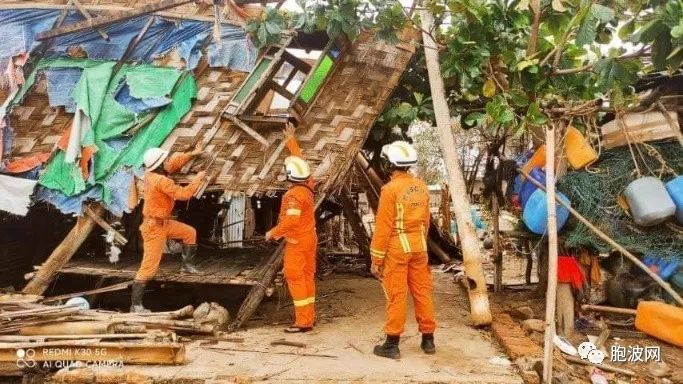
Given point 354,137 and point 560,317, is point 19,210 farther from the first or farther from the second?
point 560,317

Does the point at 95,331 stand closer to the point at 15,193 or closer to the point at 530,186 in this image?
the point at 15,193

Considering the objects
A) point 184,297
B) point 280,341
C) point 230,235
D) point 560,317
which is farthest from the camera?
point 230,235

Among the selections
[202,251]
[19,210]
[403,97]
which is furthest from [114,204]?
[403,97]

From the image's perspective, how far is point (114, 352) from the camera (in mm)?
5203

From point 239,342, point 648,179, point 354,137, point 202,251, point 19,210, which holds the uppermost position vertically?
point 354,137

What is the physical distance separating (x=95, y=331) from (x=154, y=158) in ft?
6.63

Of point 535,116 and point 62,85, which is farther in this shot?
point 62,85

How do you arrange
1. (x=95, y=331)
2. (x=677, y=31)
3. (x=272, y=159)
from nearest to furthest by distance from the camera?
(x=677, y=31)
(x=95, y=331)
(x=272, y=159)

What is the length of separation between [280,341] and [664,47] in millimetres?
4623

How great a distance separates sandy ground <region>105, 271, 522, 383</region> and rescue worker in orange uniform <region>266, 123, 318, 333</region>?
320 millimetres

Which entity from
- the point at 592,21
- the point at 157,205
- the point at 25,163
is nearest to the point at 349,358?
the point at 157,205

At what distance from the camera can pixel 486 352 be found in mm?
5547

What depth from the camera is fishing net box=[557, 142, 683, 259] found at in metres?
6.35

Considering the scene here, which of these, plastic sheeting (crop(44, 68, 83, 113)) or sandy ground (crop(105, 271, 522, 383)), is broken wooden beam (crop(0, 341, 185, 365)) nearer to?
sandy ground (crop(105, 271, 522, 383))
